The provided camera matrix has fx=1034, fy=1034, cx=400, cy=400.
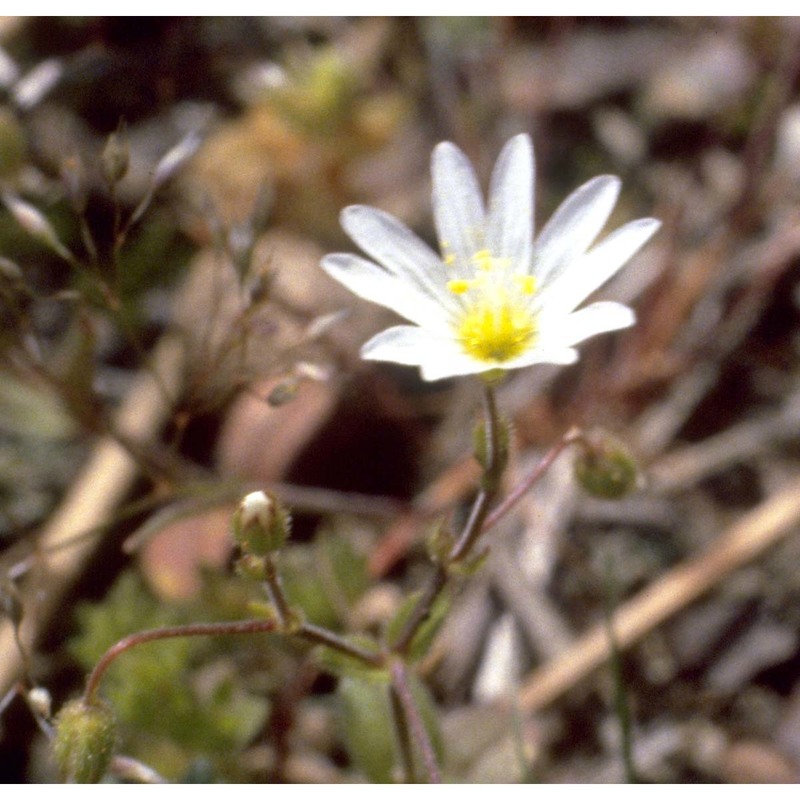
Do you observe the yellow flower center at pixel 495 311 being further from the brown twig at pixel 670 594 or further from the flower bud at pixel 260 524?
the brown twig at pixel 670 594

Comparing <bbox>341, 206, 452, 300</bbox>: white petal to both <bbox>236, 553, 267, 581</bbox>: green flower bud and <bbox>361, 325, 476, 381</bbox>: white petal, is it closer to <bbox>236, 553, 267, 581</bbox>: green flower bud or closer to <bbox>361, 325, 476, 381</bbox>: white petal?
<bbox>361, 325, 476, 381</bbox>: white petal

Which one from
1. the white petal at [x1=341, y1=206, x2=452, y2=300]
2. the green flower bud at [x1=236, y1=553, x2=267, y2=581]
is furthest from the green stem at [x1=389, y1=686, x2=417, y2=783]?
the white petal at [x1=341, y1=206, x2=452, y2=300]

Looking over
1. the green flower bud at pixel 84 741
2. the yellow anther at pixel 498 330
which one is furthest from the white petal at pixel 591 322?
the green flower bud at pixel 84 741

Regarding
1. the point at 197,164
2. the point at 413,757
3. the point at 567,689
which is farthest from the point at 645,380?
the point at 197,164

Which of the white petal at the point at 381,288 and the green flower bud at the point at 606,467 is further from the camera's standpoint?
the green flower bud at the point at 606,467

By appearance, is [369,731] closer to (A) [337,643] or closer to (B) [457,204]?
(A) [337,643]

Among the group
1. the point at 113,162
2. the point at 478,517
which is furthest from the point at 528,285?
the point at 113,162

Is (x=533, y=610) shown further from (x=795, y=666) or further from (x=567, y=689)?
(x=795, y=666)
